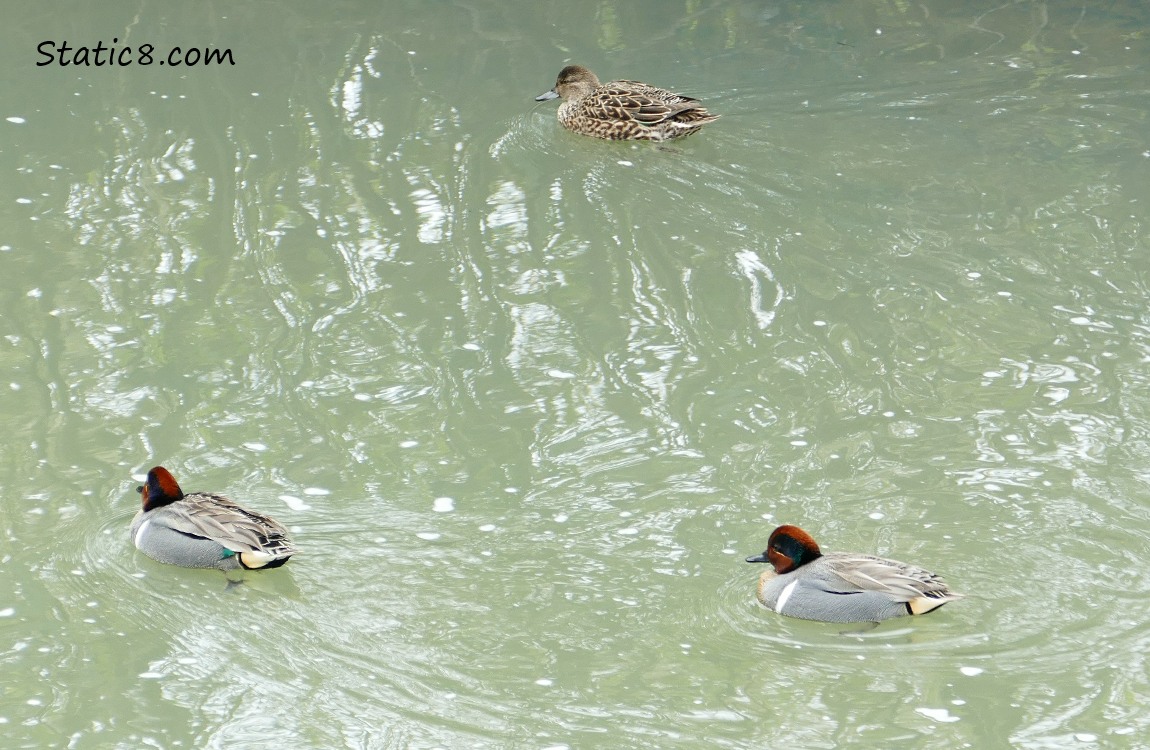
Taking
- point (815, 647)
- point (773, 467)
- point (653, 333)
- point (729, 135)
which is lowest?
point (815, 647)

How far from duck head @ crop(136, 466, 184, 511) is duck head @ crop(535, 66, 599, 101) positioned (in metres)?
6.78

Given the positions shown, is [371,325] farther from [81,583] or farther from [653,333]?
[81,583]

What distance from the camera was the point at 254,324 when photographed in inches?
379

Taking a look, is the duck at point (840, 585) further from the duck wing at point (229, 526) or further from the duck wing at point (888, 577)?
the duck wing at point (229, 526)

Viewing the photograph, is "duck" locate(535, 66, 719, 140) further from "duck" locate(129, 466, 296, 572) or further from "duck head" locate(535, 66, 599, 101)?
"duck" locate(129, 466, 296, 572)

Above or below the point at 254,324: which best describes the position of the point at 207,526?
below

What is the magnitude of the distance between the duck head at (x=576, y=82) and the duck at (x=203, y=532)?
680 cm

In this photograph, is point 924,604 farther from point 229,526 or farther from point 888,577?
point 229,526

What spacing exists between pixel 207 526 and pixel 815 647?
2.89 metres

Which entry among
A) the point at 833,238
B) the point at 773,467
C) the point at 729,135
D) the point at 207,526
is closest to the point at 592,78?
the point at 729,135

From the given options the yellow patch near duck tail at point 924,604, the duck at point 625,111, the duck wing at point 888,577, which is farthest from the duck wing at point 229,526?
the duck at point 625,111

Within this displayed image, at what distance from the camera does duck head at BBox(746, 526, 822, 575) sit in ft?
22.3

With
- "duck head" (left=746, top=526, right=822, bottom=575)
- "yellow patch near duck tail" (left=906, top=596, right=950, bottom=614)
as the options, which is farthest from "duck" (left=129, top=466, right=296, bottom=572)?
"yellow patch near duck tail" (left=906, top=596, right=950, bottom=614)

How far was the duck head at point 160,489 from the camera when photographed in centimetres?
719
